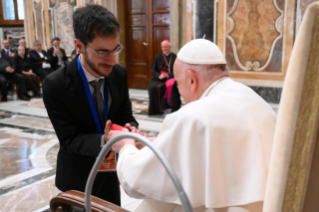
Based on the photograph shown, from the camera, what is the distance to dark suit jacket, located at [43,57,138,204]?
1855 millimetres

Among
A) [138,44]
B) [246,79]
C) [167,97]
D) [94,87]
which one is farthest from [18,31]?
[94,87]

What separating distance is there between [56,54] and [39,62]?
0.61 metres

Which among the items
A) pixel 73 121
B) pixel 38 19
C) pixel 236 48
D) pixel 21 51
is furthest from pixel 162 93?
pixel 38 19

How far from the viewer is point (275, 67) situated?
6969mm

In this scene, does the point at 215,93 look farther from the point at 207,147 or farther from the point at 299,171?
the point at 299,171

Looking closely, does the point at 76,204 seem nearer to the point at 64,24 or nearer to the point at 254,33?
the point at 254,33

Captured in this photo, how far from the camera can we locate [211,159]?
1.33 m

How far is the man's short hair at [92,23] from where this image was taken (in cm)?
178

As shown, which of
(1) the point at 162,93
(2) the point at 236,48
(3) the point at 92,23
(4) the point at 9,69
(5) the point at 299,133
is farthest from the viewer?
(4) the point at 9,69

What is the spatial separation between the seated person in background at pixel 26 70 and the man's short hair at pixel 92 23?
7989 mm

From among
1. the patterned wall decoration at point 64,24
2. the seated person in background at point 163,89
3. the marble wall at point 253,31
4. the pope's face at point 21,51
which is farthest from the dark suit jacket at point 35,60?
the marble wall at point 253,31

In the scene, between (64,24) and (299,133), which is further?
(64,24)

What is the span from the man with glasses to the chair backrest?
2.91 ft

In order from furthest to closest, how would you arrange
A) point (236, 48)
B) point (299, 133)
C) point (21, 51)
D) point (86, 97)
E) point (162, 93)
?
point (21, 51) < point (236, 48) < point (162, 93) < point (86, 97) < point (299, 133)
